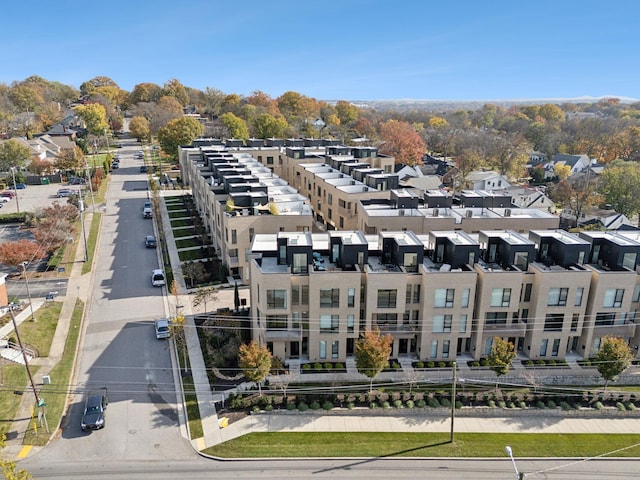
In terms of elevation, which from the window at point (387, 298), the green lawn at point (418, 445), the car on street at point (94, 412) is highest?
the window at point (387, 298)

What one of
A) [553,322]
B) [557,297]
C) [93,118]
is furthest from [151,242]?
[93,118]

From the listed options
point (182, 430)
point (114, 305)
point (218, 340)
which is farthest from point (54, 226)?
point (182, 430)

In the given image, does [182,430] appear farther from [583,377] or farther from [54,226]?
[54,226]

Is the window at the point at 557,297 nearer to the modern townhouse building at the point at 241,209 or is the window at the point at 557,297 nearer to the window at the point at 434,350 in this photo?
the window at the point at 434,350

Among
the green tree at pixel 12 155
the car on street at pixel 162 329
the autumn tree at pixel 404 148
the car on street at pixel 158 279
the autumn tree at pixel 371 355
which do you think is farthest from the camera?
the autumn tree at pixel 404 148

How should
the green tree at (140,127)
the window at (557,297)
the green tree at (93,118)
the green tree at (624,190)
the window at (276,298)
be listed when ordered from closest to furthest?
1. the window at (276,298)
2. the window at (557,297)
3. the green tree at (624,190)
4. the green tree at (93,118)
5. the green tree at (140,127)

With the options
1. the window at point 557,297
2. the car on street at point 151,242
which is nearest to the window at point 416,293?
the window at point 557,297

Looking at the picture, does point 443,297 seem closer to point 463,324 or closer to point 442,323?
point 442,323
